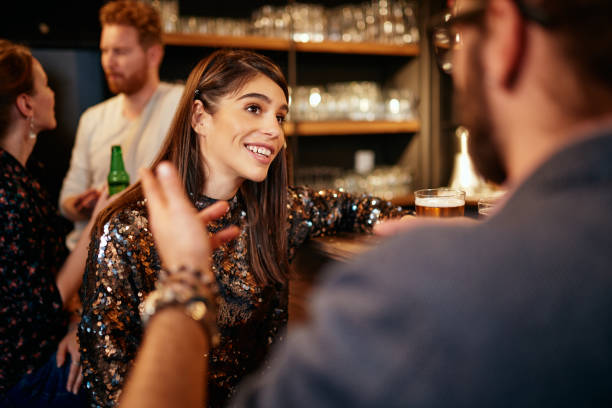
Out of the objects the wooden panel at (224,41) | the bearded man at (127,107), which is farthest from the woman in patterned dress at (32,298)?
the wooden panel at (224,41)

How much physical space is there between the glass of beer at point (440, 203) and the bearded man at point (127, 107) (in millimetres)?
1568

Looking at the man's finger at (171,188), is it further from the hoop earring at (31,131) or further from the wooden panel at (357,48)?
the wooden panel at (357,48)

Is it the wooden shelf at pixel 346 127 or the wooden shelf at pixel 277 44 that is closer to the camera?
the wooden shelf at pixel 277 44

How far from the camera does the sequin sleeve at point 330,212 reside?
1686 millimetres

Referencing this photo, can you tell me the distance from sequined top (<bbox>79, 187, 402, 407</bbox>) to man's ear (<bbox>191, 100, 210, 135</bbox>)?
0.22 meters

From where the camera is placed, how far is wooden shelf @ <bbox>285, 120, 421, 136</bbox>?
3.33 meters

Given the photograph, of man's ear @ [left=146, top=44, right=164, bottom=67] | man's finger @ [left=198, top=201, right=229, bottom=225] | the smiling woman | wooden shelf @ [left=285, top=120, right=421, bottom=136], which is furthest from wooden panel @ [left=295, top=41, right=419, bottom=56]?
man's finger @ [left=198, top=201, right=229, bottom=225]

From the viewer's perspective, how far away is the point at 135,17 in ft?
8.36

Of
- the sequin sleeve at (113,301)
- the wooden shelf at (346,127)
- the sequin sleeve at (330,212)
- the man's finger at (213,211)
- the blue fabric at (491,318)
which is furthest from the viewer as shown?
the wooden shelf at (346,127)

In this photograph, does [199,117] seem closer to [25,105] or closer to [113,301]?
[113,301]

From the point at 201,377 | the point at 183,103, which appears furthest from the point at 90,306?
the point at 201,377

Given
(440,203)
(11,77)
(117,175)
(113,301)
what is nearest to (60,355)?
(113,301)

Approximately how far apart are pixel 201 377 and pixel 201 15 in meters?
3.41

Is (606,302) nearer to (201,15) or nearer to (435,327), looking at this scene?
(435,327)
